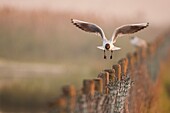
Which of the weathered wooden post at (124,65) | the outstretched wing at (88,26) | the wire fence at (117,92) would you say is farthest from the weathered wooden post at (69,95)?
the outstretched wing at (88,26)

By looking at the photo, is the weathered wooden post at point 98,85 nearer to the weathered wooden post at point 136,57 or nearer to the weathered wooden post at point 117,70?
the weathered wooden post at point 117,70

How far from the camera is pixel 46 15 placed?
15.2 m

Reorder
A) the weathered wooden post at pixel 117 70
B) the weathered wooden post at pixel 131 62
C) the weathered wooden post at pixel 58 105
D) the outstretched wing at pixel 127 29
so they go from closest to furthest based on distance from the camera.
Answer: the weathered wooden post at pixel 58 105, the weathered wooden post at pixel 117 70, the weathered wooden post at pixel 131 62, the outstretched wing at pixel 127 29

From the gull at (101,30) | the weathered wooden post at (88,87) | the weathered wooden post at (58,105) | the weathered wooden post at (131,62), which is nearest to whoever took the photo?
the weathered wooden post at (58,105)

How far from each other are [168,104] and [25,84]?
2321mm

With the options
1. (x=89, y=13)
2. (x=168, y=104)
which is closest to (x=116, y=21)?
(x=89, y=13)

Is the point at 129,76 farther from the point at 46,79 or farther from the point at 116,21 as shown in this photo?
the point at 116,21

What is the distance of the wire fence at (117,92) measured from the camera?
5.27 m

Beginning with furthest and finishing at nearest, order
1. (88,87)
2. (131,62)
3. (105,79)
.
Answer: (131,62), (105,79), (88,87)

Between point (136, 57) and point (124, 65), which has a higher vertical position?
point (136, 57)

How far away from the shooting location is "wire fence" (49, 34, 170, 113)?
5.27 m

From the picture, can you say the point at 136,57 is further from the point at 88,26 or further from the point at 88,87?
the point at 88,87

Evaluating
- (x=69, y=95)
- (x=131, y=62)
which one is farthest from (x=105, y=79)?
(x=131, y=62)

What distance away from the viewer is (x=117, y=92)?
708 centimetres
